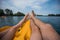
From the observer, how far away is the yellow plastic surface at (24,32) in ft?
4.10

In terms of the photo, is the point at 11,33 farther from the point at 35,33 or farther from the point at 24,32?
the point at 35,33

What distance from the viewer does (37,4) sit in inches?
58.4

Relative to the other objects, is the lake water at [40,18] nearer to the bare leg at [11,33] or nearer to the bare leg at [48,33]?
the bare leg at [11,33]

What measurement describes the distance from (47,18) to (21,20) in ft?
1.14

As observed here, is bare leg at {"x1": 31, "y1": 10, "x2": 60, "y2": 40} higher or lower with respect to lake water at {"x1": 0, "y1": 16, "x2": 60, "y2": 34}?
lower

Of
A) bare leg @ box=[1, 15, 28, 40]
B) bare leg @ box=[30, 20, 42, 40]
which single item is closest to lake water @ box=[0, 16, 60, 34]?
bare leg @ box=[1, 15, 28, 40]

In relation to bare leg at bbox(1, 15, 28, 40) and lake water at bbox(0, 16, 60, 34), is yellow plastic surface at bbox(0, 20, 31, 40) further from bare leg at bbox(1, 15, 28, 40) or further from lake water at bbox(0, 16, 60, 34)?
lake water at bbox(0, 16, 60, 34)

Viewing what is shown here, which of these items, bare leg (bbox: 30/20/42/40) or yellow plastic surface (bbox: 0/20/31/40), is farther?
yellow plastic surface (bbox: 0/20/31/40)

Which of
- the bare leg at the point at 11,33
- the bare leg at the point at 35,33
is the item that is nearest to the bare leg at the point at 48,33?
the bare leg at the point at 35,33

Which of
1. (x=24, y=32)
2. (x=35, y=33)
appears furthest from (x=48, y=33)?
(x=24, y=32)

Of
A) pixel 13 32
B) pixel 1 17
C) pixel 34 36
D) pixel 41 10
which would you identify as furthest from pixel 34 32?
pixel 1 17

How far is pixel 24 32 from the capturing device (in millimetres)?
1308

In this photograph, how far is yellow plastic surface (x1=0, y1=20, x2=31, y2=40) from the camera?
4.10 feet

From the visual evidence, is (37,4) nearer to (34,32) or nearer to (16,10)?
(16,10)
